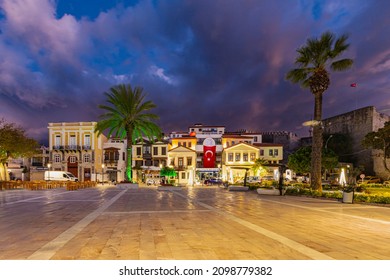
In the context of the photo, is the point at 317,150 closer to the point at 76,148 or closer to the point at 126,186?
the point at 126,186

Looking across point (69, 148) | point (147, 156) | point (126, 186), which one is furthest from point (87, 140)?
A: point (126, 186)

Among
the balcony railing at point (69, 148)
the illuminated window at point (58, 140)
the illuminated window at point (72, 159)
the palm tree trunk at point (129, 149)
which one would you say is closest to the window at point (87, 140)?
the balcony railing at point (69, 148)

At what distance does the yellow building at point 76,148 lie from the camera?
185ft

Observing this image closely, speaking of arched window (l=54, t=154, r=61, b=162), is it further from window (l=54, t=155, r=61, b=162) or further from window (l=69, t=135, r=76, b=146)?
window (l=69, t=135, r=76, b=146)

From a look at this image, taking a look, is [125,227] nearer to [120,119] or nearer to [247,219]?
[247,219]

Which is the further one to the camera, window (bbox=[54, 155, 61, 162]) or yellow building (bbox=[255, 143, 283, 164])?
yellow building (bbox=[255, 143, 283, 164])

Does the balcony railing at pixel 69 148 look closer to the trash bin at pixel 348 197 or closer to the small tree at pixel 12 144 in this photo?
the small tree at pixel 12 144

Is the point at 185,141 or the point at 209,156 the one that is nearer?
Result: the point at 209,156

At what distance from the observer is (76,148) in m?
55.9

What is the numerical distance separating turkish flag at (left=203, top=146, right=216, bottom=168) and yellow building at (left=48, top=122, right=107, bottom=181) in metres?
21.5

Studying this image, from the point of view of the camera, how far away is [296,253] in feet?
18.9

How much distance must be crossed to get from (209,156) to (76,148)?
26.9 m

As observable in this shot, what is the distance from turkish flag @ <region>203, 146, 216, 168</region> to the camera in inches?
2195

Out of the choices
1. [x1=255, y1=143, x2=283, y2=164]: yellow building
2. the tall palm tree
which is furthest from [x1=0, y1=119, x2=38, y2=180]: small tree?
[x1=255, y1=143, x2=283, y2=164]: yellow building
